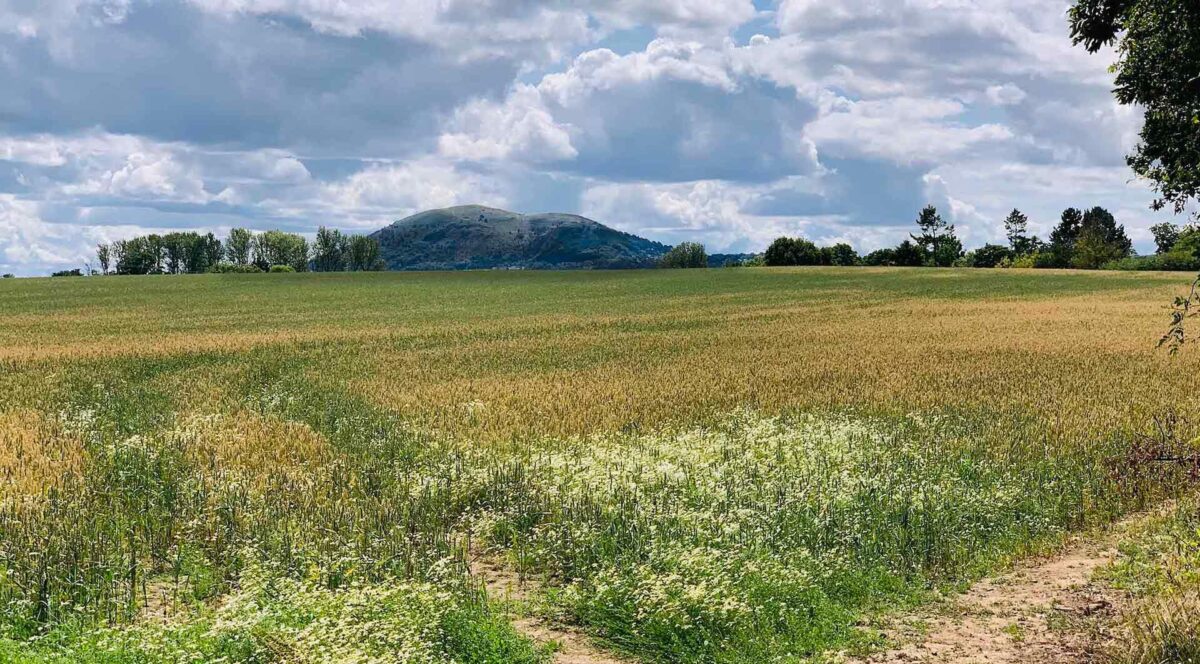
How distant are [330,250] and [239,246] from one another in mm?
18485

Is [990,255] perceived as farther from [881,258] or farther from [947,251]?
[881,258]

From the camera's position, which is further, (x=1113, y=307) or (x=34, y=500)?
(x=1113, y=307)

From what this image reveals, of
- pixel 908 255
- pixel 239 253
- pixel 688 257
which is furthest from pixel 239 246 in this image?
pixel 908 255

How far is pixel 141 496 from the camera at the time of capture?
12.1 metres

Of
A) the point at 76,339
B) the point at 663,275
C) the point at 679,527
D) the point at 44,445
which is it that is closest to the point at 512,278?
the point at 663,275

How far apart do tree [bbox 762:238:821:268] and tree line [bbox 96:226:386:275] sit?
77.0m

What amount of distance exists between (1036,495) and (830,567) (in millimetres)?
4143

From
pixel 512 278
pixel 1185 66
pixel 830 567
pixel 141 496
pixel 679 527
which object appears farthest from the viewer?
pixel 512 278

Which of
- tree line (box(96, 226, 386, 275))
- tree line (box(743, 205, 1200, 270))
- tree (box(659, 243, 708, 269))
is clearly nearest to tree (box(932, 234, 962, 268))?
tree line (box(743, 205, 1200, 270))

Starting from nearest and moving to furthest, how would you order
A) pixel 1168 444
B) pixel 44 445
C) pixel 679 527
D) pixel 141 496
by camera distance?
1. pixel 679 527
2. pixel 141 496
3. pixel 1168 444
4. pixel 44 445

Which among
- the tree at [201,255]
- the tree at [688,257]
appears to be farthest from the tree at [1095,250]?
the tree at [201,255]

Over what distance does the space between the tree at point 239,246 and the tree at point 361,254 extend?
20.2 metres

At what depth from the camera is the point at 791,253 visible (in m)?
134

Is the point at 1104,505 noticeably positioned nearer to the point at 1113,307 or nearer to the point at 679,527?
the point at 679,527
